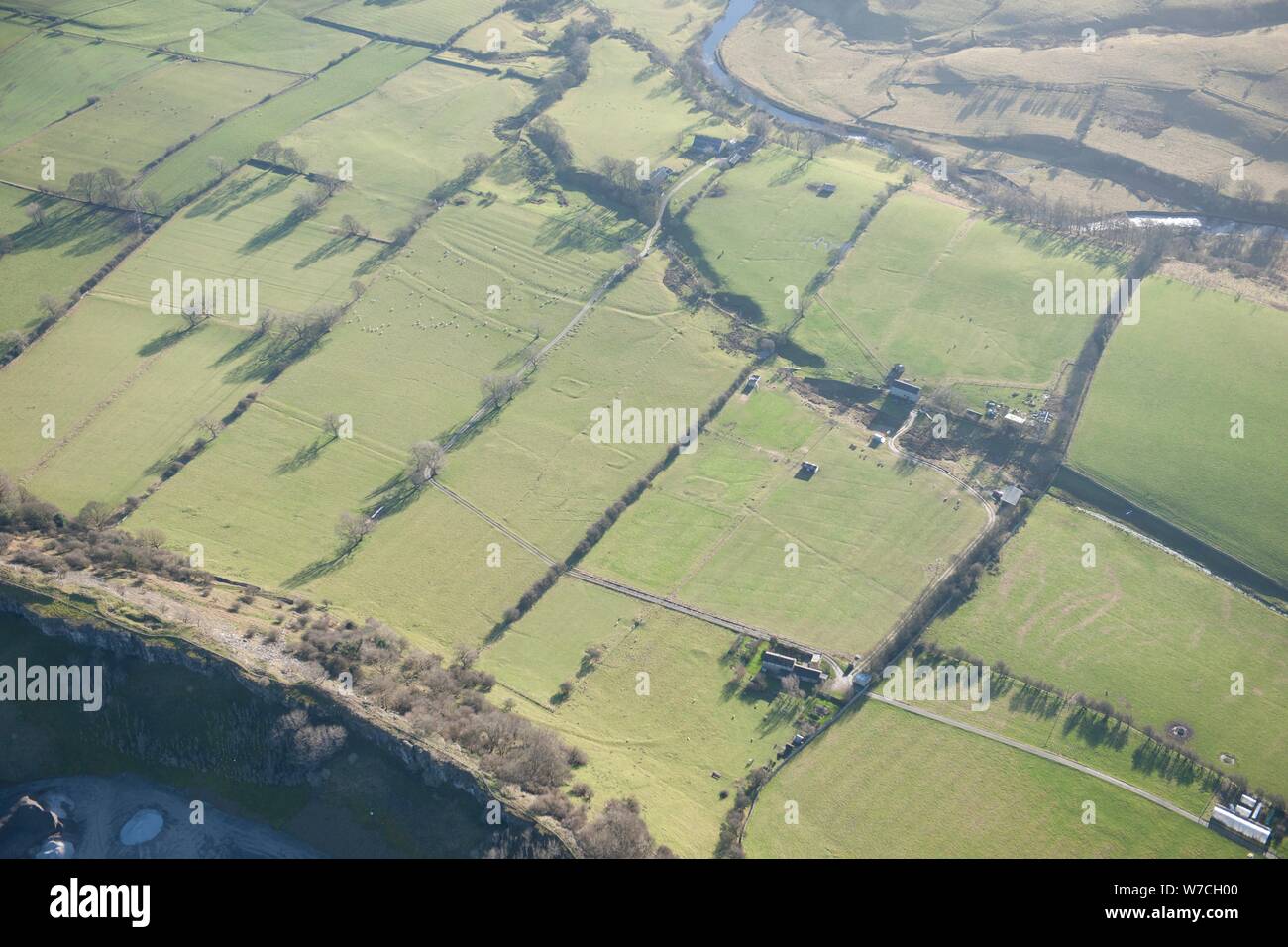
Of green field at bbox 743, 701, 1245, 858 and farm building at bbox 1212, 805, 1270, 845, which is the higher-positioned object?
farm building at bbox 1212, 805, 1270, 845

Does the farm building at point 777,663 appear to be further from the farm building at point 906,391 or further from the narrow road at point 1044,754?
the farm building at point 906,391

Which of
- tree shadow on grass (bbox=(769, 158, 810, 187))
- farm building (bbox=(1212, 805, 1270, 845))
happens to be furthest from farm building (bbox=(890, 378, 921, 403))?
farm building (bbox=(1212, 805, 1270, 845))

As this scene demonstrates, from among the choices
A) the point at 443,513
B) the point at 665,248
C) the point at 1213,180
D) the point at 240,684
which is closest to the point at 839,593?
the point at 443,513

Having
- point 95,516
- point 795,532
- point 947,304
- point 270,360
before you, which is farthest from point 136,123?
point 795,532

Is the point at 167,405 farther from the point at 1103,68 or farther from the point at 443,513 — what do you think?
the point at 1103,68

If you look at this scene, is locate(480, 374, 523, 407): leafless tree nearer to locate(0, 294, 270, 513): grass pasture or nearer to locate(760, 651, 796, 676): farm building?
locate(0, 294, 270, 513): grass pasture

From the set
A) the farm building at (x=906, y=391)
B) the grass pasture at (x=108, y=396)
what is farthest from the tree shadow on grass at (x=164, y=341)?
the farm building at (x=906, y=391)

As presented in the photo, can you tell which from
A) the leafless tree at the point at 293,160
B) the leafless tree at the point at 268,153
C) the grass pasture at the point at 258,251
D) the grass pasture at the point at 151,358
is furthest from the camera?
the leafless tree at the point at 268,153
